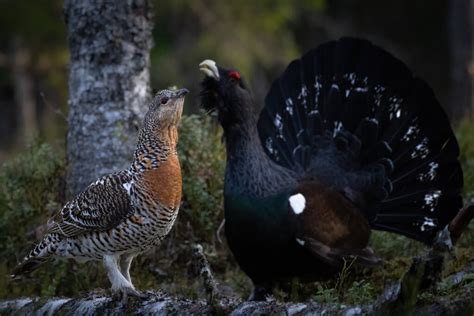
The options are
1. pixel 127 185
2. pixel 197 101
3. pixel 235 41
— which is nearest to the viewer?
pixel 127 185

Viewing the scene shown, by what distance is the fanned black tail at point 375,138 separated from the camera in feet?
20.3

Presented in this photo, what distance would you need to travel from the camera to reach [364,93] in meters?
6.39

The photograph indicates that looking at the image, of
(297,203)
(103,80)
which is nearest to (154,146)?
(297,203)

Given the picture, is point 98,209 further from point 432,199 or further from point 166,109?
point 432,199

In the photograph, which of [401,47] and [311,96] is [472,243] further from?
[401,47]

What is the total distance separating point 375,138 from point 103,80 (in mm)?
2104

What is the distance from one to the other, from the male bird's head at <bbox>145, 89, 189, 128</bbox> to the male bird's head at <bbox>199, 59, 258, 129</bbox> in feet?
2.96

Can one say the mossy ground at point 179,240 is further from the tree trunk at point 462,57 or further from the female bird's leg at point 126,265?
the tree trunk at point 462,57

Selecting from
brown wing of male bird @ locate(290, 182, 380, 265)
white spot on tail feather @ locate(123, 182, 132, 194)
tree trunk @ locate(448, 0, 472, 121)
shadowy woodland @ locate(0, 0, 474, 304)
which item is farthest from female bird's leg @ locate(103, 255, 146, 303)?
tree trunk @ locate(448, 0, 472, 121)

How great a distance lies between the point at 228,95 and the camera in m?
5.67

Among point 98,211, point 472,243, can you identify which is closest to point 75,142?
point 98,211

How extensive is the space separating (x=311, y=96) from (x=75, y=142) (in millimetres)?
1851

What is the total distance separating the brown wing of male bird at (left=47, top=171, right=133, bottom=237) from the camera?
4.66 meters

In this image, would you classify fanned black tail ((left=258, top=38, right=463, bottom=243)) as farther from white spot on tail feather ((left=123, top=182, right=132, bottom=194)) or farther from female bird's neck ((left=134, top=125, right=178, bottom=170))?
white spot on tail feather ((left=123, top=182, right=132, bottom=194))
